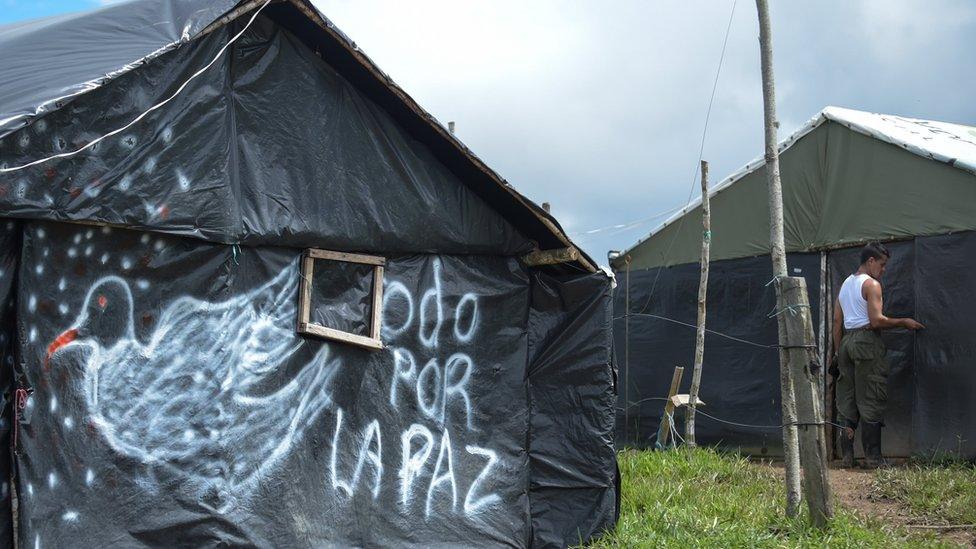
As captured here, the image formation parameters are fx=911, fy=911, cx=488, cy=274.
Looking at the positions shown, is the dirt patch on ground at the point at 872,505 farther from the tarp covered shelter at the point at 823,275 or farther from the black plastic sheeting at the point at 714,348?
the black plastic sheeting at the point at 714,348

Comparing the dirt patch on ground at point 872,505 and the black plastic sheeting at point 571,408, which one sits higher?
the black plastic sheeting at point 571,408

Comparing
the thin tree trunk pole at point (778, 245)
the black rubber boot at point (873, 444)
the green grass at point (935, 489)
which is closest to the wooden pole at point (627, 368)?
the black rubber boot at point (873, 444)

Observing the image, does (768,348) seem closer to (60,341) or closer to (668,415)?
(668,415)

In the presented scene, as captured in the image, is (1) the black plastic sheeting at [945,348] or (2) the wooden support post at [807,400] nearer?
(2) the wooden support post at [807,400]

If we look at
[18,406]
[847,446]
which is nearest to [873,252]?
[847,446]

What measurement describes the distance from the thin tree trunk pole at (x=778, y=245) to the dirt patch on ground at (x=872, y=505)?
84 centimetres

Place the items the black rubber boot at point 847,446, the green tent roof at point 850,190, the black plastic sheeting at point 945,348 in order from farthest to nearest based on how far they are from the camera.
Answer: the black rubber boot at point 847,446 < the green tent roof at point 850,190 < the black plastic sheeting at point 945,348

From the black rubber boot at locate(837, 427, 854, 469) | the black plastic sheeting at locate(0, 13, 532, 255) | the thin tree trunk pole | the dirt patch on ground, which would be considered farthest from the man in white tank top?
the black plastic sheeting at locate(0, 13, 532, 255)

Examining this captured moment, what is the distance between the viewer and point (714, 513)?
7.18 m

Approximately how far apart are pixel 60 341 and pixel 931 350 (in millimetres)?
7404

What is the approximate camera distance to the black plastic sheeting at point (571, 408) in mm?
6957

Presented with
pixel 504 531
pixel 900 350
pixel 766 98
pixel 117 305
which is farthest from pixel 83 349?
pixel 900 350

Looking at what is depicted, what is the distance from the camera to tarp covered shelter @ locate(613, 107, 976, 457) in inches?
333

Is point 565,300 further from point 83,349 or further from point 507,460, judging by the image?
point 83,349
